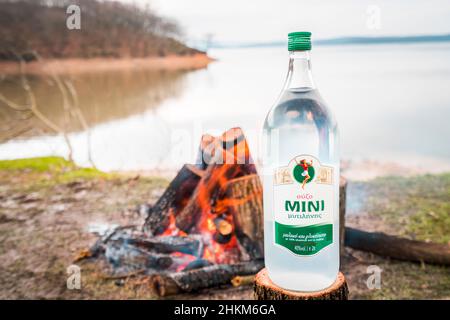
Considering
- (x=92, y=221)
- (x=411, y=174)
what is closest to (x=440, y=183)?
(x=411, y=174)

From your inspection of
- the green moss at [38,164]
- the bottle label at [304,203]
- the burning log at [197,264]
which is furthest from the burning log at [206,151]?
the green moss at [38,164]

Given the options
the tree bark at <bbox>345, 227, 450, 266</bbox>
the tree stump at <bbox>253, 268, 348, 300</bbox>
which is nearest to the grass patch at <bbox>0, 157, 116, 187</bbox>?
the tree bark at <bbox>345, 227, 450, 266</bbox>

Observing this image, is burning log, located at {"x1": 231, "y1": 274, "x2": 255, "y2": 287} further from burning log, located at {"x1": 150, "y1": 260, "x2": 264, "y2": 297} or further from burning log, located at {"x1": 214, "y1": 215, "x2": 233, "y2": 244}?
burning log, located at {"x1": 214, "y1": 215, "x2": 233, "y2": 244}

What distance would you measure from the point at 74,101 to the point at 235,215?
4881 mm

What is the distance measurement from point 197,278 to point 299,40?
2185 millimetres

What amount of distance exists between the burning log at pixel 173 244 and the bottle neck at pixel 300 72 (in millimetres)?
2084

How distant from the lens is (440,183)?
6223 millimetres

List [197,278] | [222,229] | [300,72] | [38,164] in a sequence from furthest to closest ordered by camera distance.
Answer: [38,164]
[222,229]
[197,278]
[300,72]

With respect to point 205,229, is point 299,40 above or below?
above

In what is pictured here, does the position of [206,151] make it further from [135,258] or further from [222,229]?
[135,258]

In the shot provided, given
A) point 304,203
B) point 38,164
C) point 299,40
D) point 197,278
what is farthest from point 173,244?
point 38,164

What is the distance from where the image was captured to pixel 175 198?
13.5ft

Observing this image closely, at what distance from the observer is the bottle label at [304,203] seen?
6.24ft
